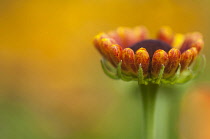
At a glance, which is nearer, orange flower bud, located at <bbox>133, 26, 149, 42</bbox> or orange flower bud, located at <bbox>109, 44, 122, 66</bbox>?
orange flower bud, located at <bbox>109, 44, 122, 66</bbox>

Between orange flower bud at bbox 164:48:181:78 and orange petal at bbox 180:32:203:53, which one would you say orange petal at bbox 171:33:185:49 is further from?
orange flower bud at bbox 164:48:181:78

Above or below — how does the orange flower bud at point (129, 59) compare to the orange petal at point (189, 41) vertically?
below

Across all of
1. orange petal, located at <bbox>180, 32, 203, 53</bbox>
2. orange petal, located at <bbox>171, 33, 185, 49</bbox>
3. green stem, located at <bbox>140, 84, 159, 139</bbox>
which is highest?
orange petal, located at <bbox>171, 33, 185, 49</bbox>

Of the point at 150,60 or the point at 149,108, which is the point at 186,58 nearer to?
the point at 150,60

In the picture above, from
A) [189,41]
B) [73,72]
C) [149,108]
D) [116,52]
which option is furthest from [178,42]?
[73,72]

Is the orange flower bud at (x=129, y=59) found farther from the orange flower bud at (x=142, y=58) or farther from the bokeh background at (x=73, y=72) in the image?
the bokeh background at (x=73, y=72)

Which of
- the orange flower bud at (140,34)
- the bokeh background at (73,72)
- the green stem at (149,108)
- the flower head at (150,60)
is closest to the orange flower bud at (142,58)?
the flower head at (150,60)

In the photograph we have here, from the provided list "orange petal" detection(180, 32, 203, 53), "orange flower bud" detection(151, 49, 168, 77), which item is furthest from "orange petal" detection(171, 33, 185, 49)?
"orange flower bud" detection(151, 49, 168, 77)

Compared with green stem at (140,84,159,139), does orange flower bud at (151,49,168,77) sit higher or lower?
higher
